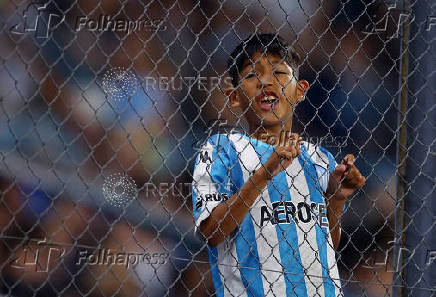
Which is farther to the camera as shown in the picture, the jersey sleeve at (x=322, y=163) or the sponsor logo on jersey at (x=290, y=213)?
the jersey sleeve at (x=322, y=163)

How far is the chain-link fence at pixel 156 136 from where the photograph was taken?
6.50ft

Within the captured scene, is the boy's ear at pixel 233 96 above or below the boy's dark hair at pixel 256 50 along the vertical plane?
below

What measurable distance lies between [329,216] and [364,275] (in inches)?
22.7

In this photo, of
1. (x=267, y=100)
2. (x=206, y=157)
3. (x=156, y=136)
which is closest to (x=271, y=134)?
(x=267, y=100)

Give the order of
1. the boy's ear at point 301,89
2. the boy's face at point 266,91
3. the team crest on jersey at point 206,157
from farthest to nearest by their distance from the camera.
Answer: the boy's ear at point 301,89
the boy's face at point 266,91
the team crest on jersey at point 206,157

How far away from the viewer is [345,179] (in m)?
1.72

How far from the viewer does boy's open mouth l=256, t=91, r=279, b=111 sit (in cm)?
178

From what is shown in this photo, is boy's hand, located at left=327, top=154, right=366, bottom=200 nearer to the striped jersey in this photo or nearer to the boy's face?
the striped jersey

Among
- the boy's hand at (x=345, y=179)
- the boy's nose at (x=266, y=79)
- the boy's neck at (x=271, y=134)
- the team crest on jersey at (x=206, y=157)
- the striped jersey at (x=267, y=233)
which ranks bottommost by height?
the striped jersey at (x=267, y=233)

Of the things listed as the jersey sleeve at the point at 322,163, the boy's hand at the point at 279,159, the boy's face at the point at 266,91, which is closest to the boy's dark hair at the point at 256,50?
the boy's face at the point at 266,91

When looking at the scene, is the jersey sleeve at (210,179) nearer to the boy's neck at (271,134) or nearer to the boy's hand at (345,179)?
the boy's neck at (271,134)

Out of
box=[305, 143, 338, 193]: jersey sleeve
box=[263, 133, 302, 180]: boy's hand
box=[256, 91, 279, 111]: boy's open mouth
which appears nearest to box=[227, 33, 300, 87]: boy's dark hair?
box=[256, 91, 279, 111]: boy's open mouth

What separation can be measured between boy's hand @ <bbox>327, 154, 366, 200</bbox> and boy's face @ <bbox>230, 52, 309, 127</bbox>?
0.19 metres

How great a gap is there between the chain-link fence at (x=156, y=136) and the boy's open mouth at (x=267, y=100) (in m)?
0.16
